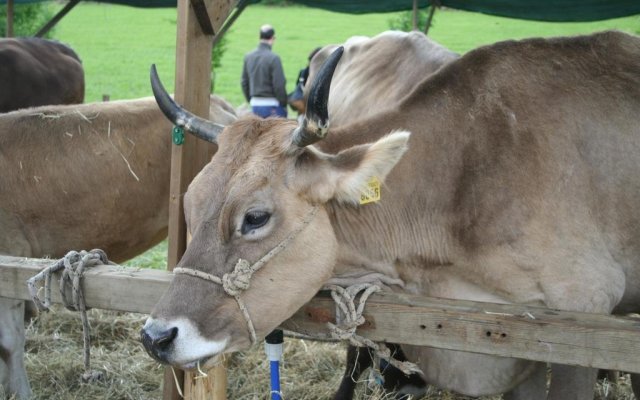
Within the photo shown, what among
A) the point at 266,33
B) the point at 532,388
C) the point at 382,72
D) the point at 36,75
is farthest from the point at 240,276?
the point at 266,33

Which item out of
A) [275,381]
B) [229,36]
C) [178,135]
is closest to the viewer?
[275,381]

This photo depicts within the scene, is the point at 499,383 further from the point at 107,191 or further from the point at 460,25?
the point at 460,25

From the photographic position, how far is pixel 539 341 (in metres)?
2.59

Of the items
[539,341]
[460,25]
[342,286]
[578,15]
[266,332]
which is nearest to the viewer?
[539,341]

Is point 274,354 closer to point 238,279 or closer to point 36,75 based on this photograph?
point 238,279

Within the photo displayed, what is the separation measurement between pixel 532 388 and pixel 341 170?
156cm

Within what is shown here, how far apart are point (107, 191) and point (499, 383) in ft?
9.50

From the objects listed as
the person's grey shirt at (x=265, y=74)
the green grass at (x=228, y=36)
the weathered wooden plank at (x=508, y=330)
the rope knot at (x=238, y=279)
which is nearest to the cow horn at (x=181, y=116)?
the rope knot at (x=238, y=279)

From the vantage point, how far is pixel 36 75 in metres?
8.80

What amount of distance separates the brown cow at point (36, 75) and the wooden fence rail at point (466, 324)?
19.3ft

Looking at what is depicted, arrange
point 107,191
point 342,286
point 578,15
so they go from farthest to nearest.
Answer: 1. point 578,15
2. point 107,191
3. point 342,286

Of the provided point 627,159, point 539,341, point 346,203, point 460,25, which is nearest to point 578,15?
point 627,159

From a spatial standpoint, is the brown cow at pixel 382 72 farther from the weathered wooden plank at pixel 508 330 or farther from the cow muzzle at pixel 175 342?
the cow muzzle at pixel 175 342

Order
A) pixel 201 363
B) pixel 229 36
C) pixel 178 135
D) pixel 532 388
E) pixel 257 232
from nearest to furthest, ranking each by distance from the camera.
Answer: pixel 201 363
pixel 257 232
pixel 178 135
pixel 532 388
pixel 229 36
